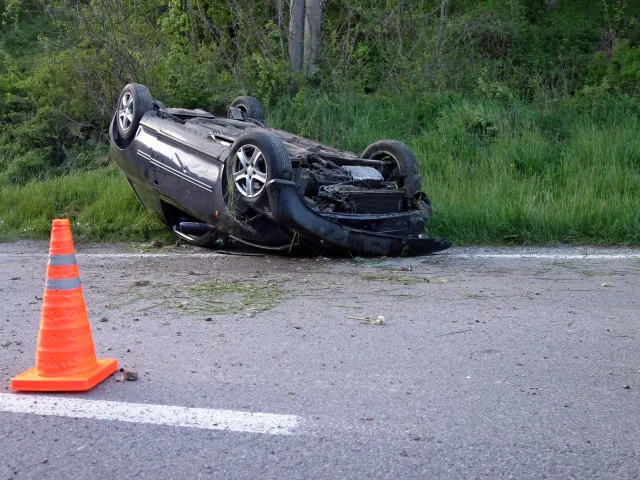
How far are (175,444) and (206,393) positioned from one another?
578 mm

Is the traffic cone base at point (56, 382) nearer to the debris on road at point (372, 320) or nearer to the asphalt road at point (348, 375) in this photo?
the asphalt road at point (348, 375)

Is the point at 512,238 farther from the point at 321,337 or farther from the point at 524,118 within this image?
the point at 321,337

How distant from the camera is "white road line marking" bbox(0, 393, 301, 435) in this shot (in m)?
3.58

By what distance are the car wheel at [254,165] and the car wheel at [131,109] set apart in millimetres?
1771

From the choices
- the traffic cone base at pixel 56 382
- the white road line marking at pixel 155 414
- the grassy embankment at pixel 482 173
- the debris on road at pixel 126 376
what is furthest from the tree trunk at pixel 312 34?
the white road line marking at pixel 155 414

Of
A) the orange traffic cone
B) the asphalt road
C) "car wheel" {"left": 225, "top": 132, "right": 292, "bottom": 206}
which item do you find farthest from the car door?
the orange traffic cone

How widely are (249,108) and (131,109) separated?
162 centimetres

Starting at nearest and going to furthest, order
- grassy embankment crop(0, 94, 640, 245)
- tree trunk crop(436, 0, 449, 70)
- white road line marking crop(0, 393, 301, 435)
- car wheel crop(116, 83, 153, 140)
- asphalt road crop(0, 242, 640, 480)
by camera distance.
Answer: asphalt road crop(0, 242, 640, 480)
white road line marking crop(0, 393, 301, 435)
car wheel crop(116, 83, 153, 140)
grassy embankment crop(0, 94, 640, 245)
tree trunk crop(436, 0, 449, 70)

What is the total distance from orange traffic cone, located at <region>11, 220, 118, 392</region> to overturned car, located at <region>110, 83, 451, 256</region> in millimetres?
2830

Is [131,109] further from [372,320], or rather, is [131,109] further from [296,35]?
[296,35]

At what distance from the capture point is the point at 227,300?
19.6 feet

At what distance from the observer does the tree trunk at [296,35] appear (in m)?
13.7

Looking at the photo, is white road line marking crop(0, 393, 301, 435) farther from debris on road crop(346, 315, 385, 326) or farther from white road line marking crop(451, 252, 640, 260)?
white road line marking crop(451, 252, 640, 260)

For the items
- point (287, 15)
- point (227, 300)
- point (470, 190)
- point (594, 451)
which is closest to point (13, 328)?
point (227, 300)
